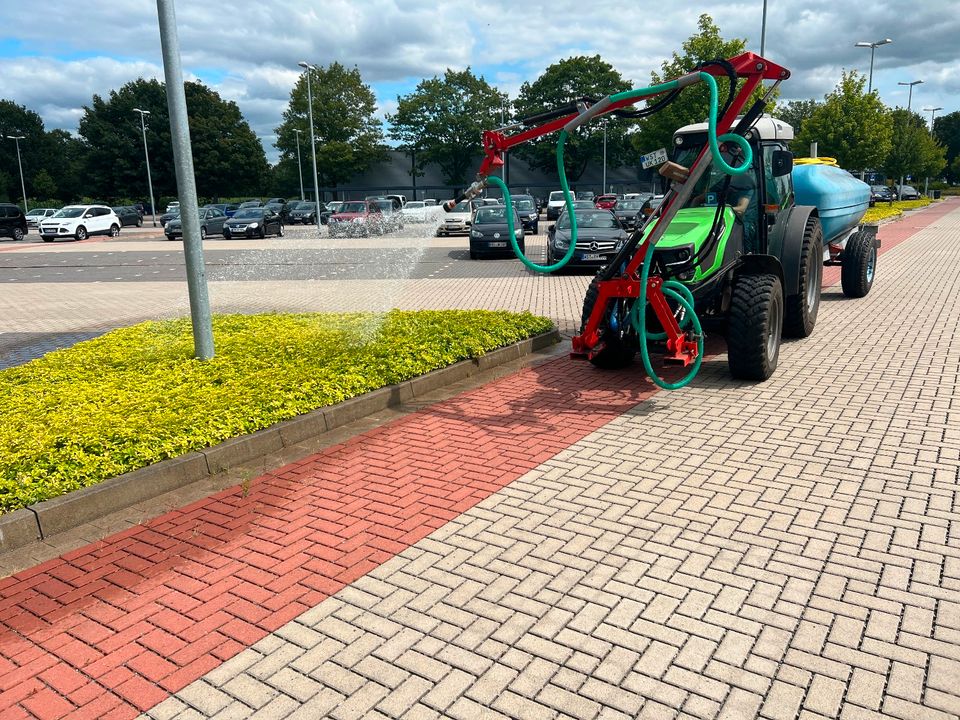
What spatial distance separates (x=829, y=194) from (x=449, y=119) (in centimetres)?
6593

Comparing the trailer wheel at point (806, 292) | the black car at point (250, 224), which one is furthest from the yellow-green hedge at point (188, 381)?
the black car at point (250, 224)

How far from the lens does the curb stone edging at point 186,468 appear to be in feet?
14.5

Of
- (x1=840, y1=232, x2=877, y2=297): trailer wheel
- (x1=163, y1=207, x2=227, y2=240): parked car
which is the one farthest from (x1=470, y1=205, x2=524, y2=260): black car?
(x1=163, y1=207, x2=227, y2=240): parked car

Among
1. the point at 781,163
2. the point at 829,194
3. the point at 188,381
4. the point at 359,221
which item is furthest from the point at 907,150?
the point at 188,381

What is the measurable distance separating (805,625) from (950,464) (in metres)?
2.63

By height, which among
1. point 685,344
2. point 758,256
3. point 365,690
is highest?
point 758,256

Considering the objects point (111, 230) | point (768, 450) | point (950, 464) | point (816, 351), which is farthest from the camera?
point (111, 230)

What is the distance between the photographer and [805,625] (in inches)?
135

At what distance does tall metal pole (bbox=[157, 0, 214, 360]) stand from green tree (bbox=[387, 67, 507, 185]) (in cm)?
6818

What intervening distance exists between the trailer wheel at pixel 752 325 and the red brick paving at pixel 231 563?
5.70 feet

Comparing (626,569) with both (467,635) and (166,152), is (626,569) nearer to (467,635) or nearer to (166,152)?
(467,635)

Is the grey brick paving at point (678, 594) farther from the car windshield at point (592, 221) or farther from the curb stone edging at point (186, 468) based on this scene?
the car windshield at point (592, 221)

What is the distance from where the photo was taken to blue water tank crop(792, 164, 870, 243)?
10.8m

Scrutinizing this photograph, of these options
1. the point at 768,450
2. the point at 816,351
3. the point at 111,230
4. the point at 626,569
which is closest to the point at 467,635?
the point at 626,569
